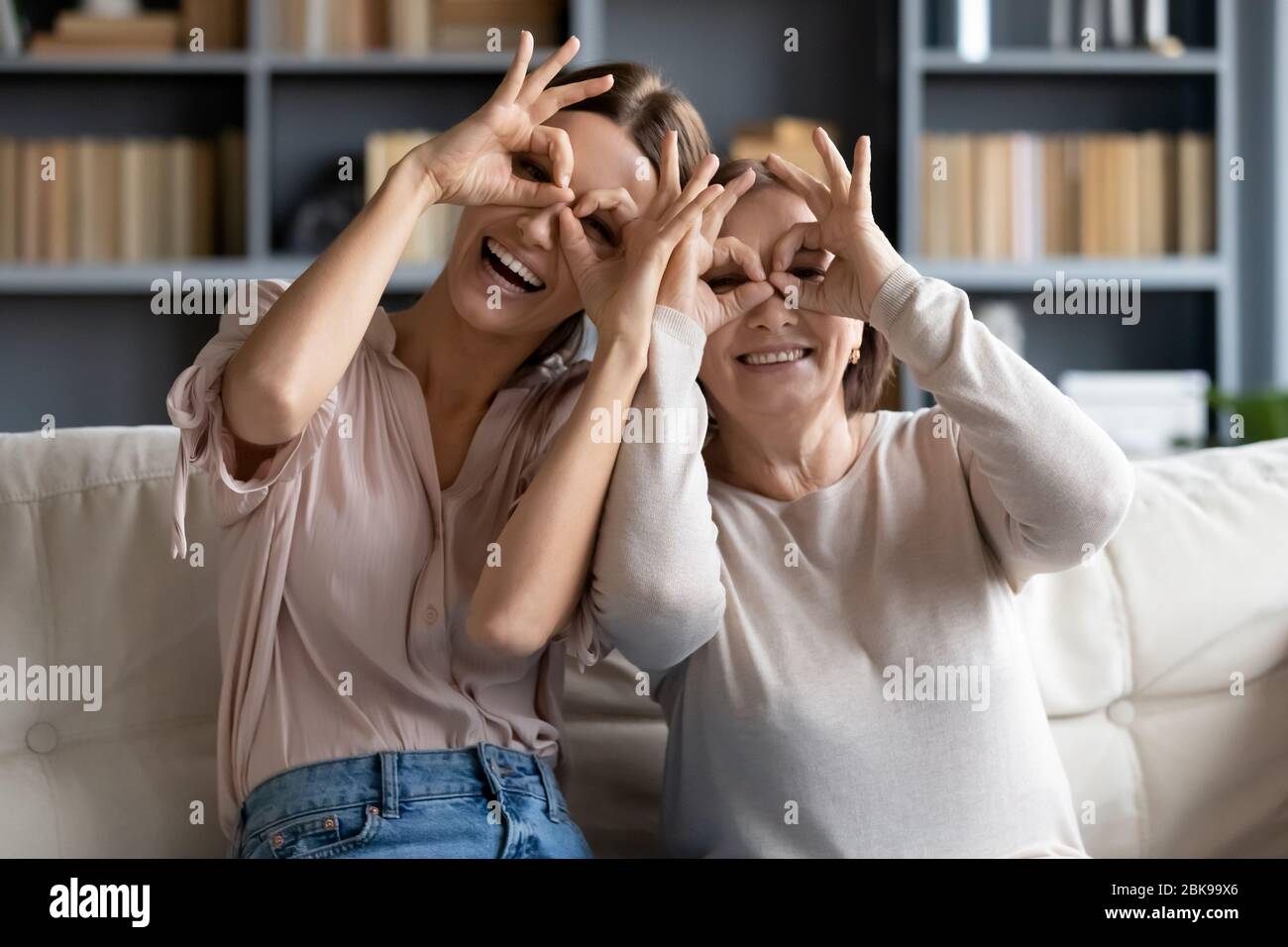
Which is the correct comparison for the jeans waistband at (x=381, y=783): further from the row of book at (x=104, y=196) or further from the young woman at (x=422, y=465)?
the row of book at (x=104, y=196)

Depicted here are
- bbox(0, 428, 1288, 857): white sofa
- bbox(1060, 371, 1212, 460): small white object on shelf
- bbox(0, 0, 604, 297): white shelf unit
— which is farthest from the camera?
bbox(1060, 371, 1212, 460): small white object on shelf

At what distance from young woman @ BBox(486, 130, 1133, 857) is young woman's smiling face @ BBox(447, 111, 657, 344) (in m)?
0.11

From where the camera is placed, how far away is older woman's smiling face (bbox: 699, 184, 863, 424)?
3.86 feet

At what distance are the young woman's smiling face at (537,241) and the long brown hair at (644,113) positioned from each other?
0.01m

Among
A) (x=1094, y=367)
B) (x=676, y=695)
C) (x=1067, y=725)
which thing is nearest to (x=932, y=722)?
(x=676, y=695)

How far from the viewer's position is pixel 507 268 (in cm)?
118

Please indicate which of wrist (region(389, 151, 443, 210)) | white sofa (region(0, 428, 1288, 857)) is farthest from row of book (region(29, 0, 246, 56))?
wrist (region(389, 151, 443, 210))

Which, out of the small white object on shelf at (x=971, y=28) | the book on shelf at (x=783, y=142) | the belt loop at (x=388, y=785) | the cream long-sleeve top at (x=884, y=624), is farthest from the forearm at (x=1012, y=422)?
the small white object on shelf at (x=971, y=28)

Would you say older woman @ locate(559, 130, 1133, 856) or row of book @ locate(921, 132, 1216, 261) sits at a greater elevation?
row of book @ locate(921, 132, 1216, 261)

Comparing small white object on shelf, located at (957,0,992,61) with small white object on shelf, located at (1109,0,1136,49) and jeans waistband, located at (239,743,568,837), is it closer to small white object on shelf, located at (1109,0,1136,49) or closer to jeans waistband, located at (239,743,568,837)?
small white object on shelf, located at (1109,0,1136,49)

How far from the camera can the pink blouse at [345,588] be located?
3.48ft

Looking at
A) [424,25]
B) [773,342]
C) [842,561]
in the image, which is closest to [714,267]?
[773,342]

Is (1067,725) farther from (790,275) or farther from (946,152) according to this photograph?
(946,152)
